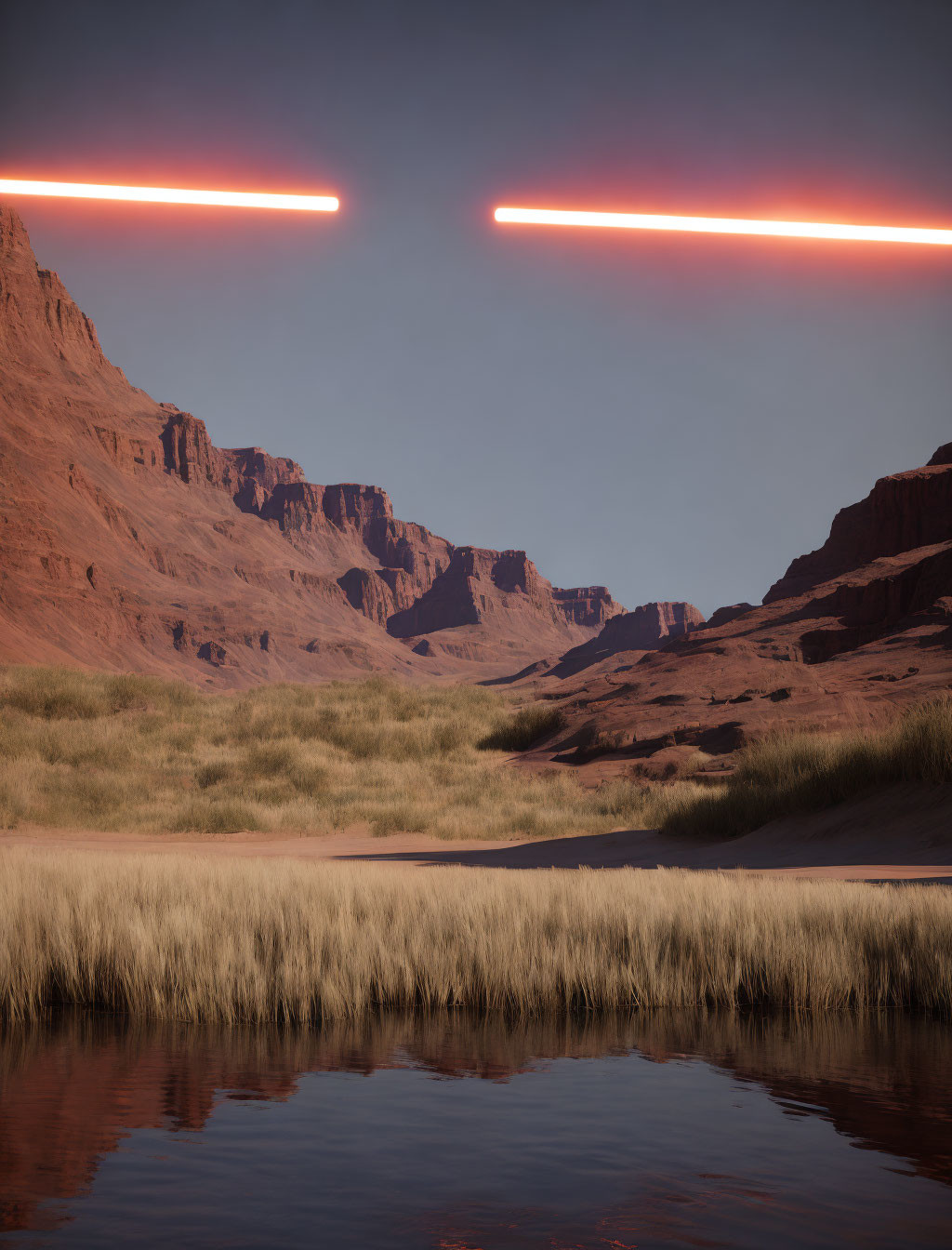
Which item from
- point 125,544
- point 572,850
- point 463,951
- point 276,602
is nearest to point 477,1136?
point 463,951

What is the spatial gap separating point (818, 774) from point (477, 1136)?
36.4ft

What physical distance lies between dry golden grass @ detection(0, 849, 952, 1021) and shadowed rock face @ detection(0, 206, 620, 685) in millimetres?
64796

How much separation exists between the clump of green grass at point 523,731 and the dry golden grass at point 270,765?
58 millimetres

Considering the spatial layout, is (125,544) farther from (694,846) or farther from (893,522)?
(694,846)

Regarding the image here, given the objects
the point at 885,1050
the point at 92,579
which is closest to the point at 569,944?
the point at 885,1050

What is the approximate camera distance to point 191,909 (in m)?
7.73

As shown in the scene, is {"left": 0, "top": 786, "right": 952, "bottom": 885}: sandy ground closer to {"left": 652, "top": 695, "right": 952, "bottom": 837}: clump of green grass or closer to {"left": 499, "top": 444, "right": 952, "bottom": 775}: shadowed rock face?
{"left": 652, "top": 695, "right": 952, "bottom": 837}: clump of green grass

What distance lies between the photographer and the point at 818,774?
14688 millimetres

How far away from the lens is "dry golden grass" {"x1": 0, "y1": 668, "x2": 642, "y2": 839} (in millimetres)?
17812

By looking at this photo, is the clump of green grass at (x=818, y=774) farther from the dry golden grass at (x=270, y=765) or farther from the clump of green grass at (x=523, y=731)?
the clump of green grass at (x=523, y=731)

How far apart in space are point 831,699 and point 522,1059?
16.7 metres

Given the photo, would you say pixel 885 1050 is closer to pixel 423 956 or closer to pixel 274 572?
pixel 423 956

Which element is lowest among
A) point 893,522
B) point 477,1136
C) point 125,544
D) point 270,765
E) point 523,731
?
point 477,1136

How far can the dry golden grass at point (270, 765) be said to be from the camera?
17.8 meters
